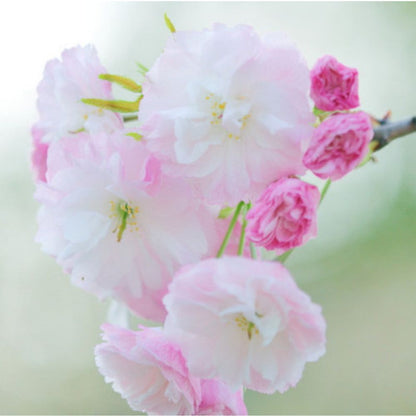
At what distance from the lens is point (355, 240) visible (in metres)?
3.20

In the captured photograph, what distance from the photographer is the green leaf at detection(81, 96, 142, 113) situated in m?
0.68

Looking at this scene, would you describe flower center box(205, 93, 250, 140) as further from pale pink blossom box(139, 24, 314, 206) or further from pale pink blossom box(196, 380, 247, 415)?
pale pink blossom box(196, 380, 247, 415)

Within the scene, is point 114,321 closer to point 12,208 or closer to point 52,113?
point 52,113

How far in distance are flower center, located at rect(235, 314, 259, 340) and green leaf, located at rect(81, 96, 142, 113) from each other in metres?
0.26

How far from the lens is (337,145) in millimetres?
585

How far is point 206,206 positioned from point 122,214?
9 centimetres

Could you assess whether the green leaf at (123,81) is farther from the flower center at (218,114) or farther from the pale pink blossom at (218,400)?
the pale pink blossom at (218,400)

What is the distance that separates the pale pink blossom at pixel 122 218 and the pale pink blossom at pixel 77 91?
0.04 meters

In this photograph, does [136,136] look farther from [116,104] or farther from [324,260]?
[324,260]

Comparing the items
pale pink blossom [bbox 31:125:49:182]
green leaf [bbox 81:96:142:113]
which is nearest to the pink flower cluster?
green leaf [bbox 81:96:142:113]

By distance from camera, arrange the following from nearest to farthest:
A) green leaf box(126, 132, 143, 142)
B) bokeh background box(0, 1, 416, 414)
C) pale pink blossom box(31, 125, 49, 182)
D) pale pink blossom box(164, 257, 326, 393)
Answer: pale pink blossom box(164, 257, 326, 393) → green leaf box(126, 132, 143, 142) → pale pink blossom box(31, 125, 49, 182) → bokeh background box(0, 1, 416, 414)

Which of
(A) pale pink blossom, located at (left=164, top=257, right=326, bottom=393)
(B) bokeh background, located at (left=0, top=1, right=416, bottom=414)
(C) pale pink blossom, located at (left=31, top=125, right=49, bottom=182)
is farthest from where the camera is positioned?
(B) bokeh background, located at (left=0, top=1, right=416, bottom=414)

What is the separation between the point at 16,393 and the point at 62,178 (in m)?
2.80

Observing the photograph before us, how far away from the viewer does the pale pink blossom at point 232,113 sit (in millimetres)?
606
